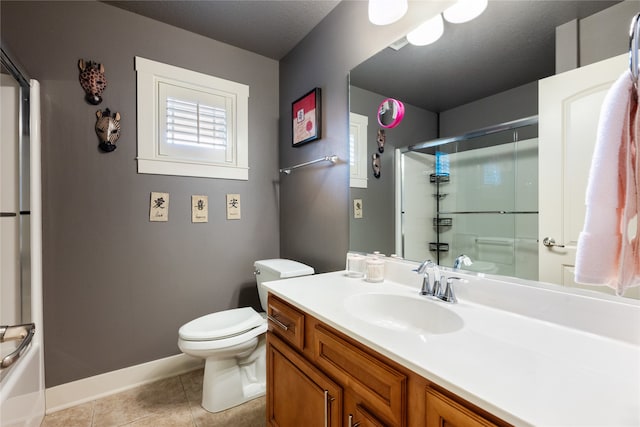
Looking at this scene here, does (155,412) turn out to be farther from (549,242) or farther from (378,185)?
(549,242)

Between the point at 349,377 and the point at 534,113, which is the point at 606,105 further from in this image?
the point at 349,377

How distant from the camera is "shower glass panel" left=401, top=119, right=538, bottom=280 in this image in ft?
3.07

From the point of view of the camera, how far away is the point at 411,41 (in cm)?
132

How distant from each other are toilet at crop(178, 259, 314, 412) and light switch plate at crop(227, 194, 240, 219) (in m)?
0.55

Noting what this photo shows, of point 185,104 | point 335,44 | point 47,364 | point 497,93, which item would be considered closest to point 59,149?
point 185,104

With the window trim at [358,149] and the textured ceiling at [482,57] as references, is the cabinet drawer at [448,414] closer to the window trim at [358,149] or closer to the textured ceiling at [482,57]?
the textured ceiling at [482,57]

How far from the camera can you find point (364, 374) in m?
0.77

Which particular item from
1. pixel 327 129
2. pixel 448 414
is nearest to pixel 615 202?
pixel 448 414

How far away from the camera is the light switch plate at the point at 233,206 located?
216cm

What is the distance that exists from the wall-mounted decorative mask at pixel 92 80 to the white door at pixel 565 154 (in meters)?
2.25

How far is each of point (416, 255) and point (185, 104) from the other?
1.85 meters

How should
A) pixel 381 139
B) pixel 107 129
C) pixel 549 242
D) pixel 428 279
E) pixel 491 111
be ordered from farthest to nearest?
pixel 107 129 < pixel 381 139 < pixel 428 279 < pixel 491 111 < pixel 549 242

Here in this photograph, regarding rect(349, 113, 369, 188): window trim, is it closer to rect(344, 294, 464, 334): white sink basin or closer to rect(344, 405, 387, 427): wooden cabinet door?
rect(344, 294, 464, 334): white sink basin

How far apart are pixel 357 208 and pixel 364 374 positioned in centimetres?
98
